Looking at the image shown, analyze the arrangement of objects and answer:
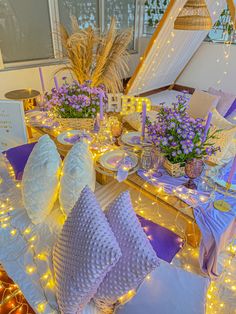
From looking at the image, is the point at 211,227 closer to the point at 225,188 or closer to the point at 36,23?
the point at 225,188

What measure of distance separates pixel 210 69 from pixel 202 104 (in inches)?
71.6

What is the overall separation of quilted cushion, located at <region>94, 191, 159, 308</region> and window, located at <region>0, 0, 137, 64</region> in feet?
9.65

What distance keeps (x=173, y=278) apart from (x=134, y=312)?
21 cm

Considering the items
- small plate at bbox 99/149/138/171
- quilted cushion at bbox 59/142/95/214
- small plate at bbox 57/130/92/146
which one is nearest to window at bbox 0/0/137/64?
small plate at bbox 57/130/92/146

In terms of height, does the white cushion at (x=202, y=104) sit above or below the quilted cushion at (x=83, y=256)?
above

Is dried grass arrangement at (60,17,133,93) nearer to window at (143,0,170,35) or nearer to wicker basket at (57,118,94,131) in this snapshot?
wicker basket at (57,118,94,131)

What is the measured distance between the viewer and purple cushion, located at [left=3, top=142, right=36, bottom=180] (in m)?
1.53

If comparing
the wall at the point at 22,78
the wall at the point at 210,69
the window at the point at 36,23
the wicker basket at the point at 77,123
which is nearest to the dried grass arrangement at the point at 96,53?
the wicker basket at the point at 77,123

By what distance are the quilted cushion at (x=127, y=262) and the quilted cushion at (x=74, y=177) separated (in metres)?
0.27

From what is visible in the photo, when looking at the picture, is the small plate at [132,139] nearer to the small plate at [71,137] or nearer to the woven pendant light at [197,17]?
the small plate at [71,137]

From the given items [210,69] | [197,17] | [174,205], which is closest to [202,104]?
[197,17]

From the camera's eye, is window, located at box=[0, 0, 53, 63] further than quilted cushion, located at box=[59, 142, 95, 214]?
Yes

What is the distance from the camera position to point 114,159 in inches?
55.5

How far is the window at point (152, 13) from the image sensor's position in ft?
13.7
